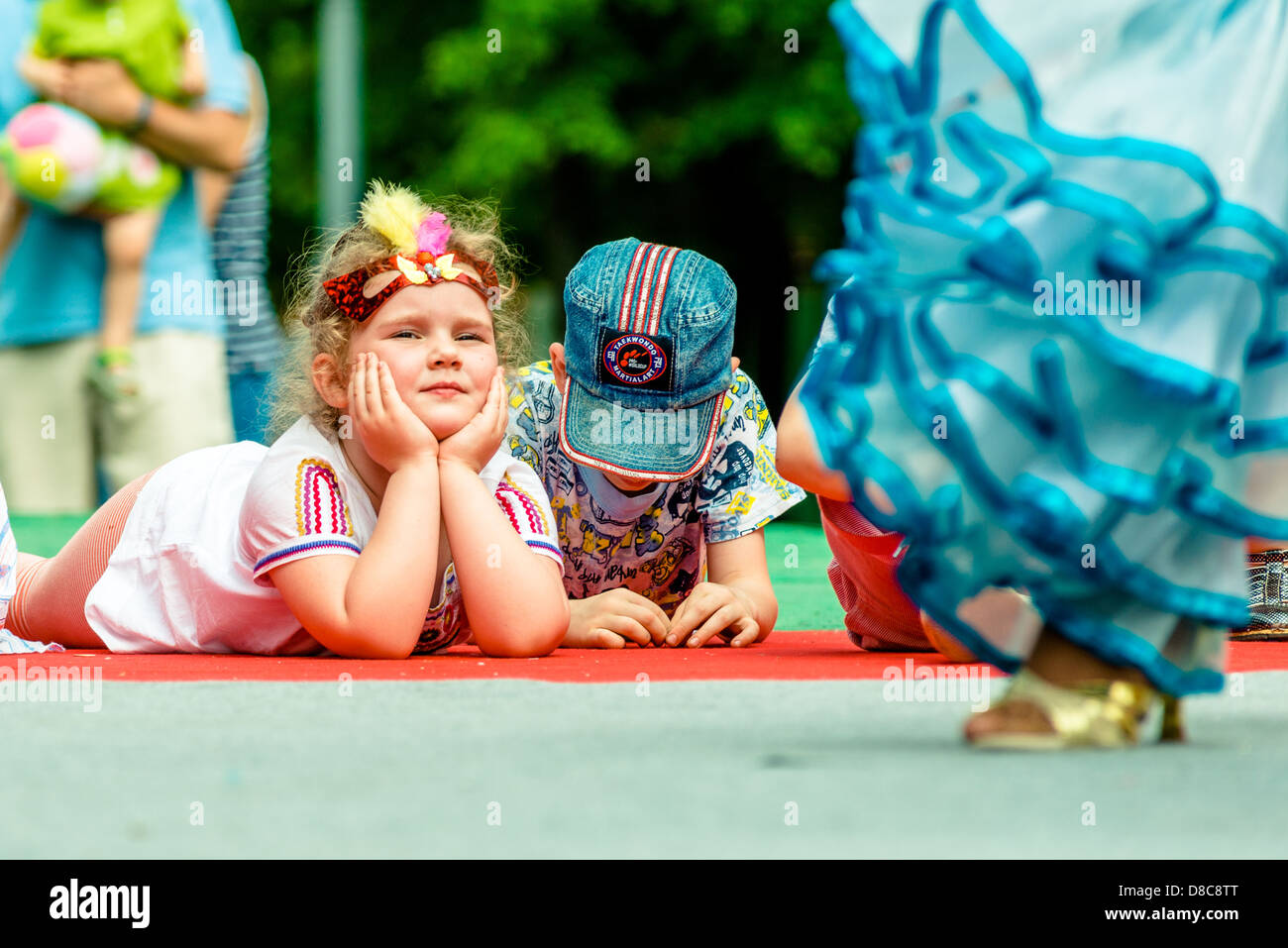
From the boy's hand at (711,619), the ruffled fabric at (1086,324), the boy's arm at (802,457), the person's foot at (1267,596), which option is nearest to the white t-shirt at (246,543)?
the boy's hand at (711,619)

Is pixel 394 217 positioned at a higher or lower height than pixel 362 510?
higher

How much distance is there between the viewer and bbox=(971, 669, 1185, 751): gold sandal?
236 cm

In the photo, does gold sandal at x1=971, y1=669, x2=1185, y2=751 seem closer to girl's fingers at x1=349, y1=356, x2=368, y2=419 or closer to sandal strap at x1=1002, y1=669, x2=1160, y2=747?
sandal strap at x1=1002, y1=669, x2=1160, y2=747

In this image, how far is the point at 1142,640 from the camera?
2324mm

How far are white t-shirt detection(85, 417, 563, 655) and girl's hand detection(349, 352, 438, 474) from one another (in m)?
0.13

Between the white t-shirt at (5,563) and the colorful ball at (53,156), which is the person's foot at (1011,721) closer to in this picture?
the white t-shirt at (5,563)

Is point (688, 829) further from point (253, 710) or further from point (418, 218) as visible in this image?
point (418, 218)

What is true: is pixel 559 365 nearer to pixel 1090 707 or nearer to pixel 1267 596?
pixel 1267 596

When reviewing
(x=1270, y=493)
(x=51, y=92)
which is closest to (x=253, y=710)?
(x=1270, y=493)

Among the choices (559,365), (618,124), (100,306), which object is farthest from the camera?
(618,124)

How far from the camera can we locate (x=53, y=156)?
753cm

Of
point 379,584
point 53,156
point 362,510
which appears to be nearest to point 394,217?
point 362,510

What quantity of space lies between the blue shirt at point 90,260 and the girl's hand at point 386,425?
13.5ft

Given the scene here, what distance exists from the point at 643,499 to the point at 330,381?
0.76 m
